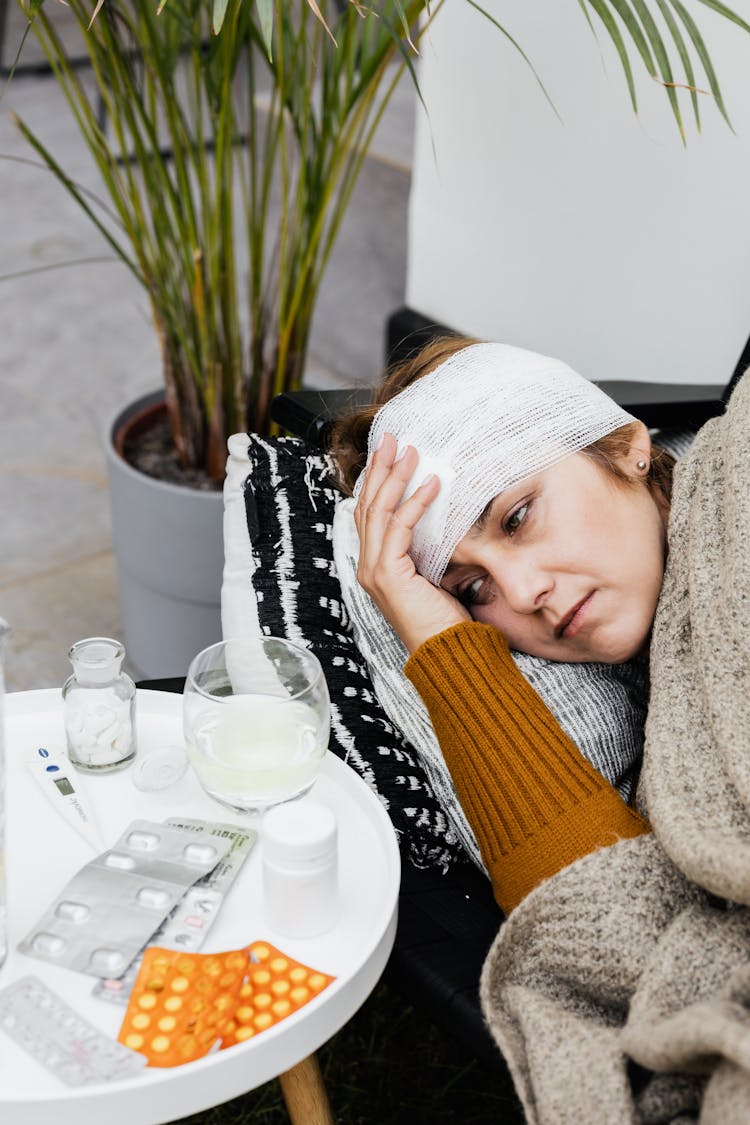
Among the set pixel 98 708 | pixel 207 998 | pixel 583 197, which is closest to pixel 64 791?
pixel 98 708

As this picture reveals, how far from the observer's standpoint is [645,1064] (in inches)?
34.9

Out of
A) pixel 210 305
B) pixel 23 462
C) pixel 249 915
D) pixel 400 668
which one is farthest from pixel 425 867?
pixel 23 462

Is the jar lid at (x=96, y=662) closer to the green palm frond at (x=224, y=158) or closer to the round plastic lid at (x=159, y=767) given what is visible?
the round plastic lid at (x=159, y=767)

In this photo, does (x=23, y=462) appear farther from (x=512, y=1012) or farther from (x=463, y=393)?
(x=512, y=1012)

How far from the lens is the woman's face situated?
1.22 m

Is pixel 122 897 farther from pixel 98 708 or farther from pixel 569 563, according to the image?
pixel 569 563

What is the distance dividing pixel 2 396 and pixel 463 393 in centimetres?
197

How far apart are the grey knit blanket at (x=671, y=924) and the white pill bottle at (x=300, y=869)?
0.18 metres

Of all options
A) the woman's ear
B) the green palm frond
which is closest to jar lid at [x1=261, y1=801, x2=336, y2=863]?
the woman's ear

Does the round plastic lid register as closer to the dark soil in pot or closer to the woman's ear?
the woman's ear

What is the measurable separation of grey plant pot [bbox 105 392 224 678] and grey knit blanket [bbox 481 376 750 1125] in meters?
0.87

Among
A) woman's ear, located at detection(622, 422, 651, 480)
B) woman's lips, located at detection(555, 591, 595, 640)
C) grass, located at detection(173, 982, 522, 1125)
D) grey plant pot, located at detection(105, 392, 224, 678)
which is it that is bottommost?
grass, located at detection(173, 982, 522, 1125)

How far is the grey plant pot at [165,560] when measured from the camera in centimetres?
189

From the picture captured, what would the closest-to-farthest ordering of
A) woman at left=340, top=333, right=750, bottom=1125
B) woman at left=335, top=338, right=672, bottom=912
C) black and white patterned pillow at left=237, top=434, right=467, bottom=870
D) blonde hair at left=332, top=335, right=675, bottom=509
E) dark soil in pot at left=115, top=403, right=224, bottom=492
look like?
woman at left=340, top=333, right=750, bottom=1125
woman at left=335, top=338, right=672, bottom=912
black and white patterned pillow at left=237, top=434, right=467, bottom=870
blonde hair at left=332, top=335, right=675, bottom=509
dark soil in pot at left=115, top=403, right=224, bottom=492
